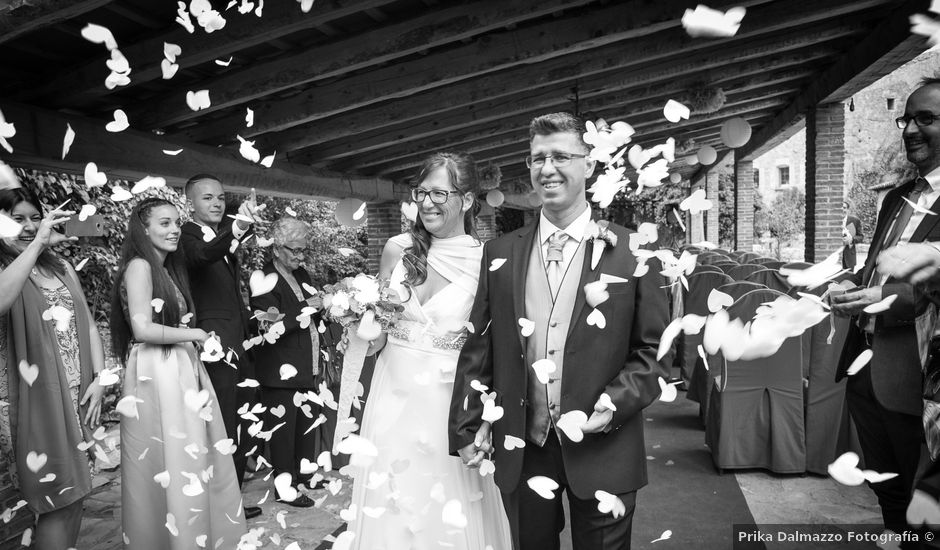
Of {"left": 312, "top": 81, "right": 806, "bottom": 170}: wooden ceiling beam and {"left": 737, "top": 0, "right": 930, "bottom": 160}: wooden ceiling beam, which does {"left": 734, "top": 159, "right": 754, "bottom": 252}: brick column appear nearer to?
{"left": 737, "top": 0, "right": 930, "bottom": 160}: wooden ceiling beam

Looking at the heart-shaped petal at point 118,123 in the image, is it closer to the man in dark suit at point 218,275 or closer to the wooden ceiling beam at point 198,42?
the wooden ceiling beam at point 198,42

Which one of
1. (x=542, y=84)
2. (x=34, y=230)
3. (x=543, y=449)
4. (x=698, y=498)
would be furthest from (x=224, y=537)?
(x=542, y=84)

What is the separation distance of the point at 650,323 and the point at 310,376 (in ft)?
8.16

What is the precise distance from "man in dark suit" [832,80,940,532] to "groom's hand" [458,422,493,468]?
1181 millimetres

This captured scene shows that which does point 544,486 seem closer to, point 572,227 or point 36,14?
point 572,227

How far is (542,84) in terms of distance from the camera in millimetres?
5730

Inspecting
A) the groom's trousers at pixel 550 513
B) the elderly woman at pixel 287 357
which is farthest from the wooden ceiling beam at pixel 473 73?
the groom's trousers at pixel 550 513

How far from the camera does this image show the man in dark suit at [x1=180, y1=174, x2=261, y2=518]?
3191 mm

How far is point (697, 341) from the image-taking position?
5551 millimetres

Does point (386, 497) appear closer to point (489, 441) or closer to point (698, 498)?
point (489, 441)

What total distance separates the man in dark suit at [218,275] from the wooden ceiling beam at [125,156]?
0.90 m

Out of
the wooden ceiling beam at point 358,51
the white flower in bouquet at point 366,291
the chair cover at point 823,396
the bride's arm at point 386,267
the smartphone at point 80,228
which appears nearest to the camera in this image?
the white flower in bouquet at point 366,291

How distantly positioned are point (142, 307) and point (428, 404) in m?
1.33

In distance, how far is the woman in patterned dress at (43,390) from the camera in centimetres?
246
